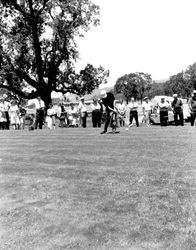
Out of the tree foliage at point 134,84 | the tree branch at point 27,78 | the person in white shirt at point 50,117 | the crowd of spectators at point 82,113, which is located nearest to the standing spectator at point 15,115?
the crowd of spectators at point 82,113

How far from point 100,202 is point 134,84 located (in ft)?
509

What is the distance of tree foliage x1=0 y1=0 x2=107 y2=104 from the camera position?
115 ft

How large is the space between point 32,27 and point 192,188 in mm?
30325

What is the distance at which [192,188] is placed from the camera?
704 centimetres

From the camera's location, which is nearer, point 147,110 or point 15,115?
point 147,110

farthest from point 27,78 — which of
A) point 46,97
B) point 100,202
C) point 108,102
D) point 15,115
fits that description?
point 100,202

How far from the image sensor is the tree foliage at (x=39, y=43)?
3516 centimetres

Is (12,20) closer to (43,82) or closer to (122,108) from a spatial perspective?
(43,82)

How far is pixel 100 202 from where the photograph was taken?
21.7 ft

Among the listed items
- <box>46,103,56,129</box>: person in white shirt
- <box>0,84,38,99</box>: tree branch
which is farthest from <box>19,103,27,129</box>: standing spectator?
<box>0,84,38,99</box>: tree branch

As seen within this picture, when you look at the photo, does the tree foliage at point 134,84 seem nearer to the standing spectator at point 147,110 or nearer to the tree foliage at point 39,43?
Answer: the tree foliage at point 39,43

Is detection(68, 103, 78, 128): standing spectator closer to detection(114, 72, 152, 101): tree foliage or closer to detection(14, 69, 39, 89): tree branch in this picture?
detection(14, 69, 39, 89): tree branch

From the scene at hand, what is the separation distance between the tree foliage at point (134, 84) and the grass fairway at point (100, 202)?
15022 centimetres

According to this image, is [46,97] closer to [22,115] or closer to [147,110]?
[22,115]
